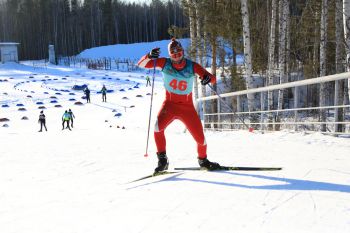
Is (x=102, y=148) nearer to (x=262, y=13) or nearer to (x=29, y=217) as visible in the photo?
(x=29, y=217)

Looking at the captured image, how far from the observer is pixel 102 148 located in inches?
304

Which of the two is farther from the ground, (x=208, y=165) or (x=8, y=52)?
(x=8, y=52)

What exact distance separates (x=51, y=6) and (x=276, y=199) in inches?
2837

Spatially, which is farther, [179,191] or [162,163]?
[162,163]

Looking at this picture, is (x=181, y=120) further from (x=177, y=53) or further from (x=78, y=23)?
(x=78, y=23)

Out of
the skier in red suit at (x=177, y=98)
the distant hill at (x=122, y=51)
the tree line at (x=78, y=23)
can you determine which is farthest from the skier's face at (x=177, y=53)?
the tree line at (x=78, y=23)

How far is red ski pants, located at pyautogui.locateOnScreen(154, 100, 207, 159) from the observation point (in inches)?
186

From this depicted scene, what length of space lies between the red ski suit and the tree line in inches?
2514

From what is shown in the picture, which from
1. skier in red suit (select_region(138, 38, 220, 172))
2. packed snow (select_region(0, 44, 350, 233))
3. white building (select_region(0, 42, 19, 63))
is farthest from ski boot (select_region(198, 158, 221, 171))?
white building (select_region(0, 42, 19, 63))

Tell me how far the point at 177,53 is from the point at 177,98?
0.57 m

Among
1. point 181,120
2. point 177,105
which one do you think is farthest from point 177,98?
point 181,120

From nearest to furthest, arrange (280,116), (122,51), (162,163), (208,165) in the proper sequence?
(208,165) < (162,163) < (280,116) < (122,51)

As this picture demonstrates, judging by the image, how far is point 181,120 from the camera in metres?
A: 4.77

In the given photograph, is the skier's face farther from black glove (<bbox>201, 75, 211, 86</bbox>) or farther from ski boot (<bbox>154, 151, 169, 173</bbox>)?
ski boot (<bbox>154, 151, 169, 173</bbox>)
